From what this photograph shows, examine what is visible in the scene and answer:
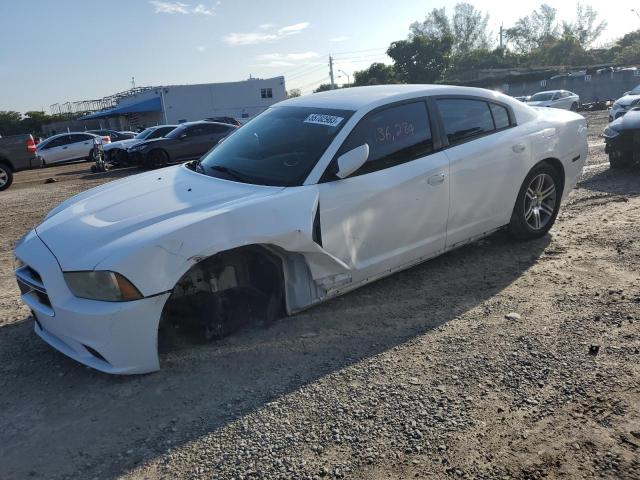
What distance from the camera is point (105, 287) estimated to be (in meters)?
3.05

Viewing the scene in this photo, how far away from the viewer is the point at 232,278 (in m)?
3.70

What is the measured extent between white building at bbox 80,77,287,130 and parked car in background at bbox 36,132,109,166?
23.6 metres

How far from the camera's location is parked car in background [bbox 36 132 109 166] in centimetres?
2200

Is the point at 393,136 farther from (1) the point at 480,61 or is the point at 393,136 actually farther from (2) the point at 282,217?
(1) the point at 480,61

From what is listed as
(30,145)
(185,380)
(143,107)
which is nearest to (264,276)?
(185,380)

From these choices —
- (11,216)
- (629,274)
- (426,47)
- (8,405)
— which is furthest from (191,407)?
(426,47)

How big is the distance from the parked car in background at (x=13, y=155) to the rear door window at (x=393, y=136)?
42.0 ft

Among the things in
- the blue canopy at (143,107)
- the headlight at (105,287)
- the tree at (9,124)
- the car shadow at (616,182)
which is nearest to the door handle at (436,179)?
the headlight at (105,287)

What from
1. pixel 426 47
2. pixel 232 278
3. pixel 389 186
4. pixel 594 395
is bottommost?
pixel 594 395

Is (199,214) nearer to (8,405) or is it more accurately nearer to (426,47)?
(8,405)

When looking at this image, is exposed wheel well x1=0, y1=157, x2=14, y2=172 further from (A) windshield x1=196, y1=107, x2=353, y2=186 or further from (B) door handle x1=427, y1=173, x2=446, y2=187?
(B) door handle x1=427, y1=173, x2=446, y2=187

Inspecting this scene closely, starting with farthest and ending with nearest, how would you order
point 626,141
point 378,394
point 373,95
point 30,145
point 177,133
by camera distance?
point 177,133
point 30,145
point 626,141
point 373,95
point 378,394

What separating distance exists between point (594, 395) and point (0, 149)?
1469cm

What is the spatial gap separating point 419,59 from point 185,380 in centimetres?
7756
